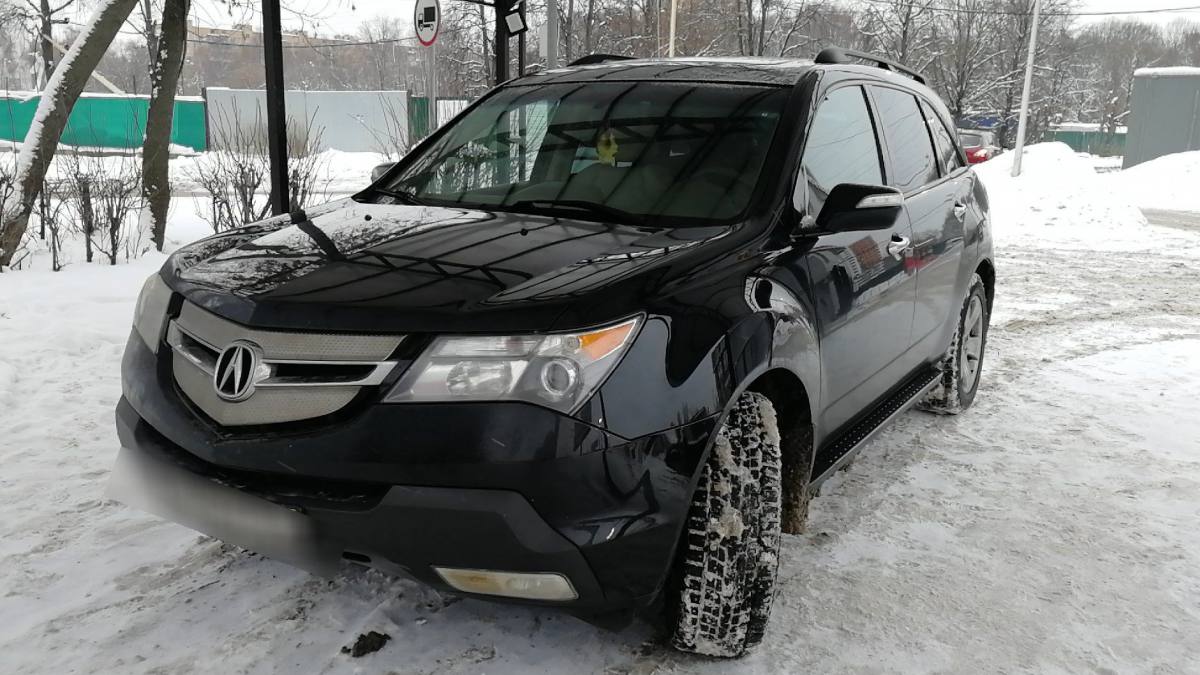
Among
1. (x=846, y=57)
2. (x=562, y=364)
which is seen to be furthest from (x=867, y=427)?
(x=562, y=364)

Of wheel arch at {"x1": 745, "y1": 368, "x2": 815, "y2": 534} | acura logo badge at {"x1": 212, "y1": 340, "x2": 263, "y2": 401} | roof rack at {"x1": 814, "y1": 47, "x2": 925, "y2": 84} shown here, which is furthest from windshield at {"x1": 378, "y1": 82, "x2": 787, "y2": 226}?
acura logo badge at {"x1": 212, "y1": 340, "x2": 263, "y2": 401}

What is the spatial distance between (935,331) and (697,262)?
83.7 inches

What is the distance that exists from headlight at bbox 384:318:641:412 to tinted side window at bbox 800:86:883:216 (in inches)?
47.4

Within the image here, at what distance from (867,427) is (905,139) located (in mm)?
1378

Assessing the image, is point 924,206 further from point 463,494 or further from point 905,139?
point 463,494

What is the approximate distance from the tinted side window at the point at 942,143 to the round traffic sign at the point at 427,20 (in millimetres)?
5198

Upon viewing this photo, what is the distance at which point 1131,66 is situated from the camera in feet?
238

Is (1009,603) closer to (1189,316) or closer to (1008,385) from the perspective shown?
(1008,385)

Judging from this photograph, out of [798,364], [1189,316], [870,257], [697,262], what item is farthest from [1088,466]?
[1189,316]

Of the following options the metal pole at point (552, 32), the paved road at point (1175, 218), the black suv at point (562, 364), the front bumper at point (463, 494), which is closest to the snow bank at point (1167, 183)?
the paved road at point (1175, 218)

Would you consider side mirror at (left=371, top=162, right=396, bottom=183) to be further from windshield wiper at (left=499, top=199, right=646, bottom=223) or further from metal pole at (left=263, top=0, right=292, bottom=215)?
metal pole at (left=263, top=0, right=292, bottom=215)

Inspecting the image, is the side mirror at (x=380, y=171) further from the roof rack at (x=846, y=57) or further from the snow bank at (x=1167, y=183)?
the snow bank at (x=1167, y=183)

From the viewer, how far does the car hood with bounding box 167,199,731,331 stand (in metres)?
2.04

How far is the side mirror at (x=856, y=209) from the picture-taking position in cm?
279
